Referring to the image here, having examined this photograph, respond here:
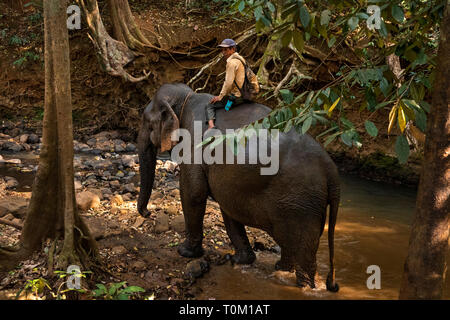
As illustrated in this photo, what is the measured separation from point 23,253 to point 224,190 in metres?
2.14

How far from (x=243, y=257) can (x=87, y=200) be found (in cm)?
275

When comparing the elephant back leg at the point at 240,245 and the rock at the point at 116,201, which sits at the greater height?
the rock at the point at 116,201

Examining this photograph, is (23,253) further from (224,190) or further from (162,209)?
(162,209)

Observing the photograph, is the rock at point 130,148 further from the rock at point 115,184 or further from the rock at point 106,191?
the rock at point 106,191

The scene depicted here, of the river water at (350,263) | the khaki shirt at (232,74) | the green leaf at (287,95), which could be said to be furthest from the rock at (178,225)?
the green leaf at (287,95)

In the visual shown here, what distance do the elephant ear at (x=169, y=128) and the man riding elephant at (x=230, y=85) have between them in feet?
1.75

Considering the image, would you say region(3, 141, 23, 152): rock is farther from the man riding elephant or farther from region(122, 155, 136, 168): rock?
the man riding elephant

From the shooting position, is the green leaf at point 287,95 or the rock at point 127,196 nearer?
the green leaf at point 287,95

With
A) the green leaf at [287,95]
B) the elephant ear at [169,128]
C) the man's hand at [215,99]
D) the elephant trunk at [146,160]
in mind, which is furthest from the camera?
the elephant trunk at [146,160]

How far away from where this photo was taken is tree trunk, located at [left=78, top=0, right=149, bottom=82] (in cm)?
1125

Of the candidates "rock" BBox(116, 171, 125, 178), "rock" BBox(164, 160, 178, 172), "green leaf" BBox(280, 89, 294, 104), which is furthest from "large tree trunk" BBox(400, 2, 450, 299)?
"rock" BBox(164, 160, 178, 172)

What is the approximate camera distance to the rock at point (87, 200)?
6.50 meters

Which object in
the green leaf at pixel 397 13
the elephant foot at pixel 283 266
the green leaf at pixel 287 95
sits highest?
the green leaf at pixel 397 13

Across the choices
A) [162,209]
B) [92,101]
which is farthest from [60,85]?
[92,101]
